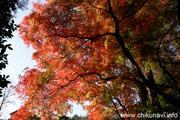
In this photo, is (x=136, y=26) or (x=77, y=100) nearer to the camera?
(x=136, y=26)

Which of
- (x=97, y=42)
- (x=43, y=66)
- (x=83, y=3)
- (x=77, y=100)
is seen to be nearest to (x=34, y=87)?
(x=43, y=66)

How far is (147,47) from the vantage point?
6.67 m

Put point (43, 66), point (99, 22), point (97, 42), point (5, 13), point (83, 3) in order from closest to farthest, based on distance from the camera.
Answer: point (5, 13), point (83, 3), point (99, 22), point (43, 66), point (97, 42)

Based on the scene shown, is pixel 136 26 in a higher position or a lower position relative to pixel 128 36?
higher

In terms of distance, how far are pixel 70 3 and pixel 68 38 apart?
2.39 meters

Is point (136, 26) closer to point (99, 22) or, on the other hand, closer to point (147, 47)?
point (147, 47)

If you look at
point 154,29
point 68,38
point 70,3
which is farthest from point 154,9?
point 68,38

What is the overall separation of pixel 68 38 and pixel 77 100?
16.9 feet

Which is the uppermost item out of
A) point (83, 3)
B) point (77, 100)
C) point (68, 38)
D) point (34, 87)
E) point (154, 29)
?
point (83, 3)

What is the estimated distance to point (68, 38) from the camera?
798 cm

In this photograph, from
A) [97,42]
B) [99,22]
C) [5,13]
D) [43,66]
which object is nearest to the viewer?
[5,13]

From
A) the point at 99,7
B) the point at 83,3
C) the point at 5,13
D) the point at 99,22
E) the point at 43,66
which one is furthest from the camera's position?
the point at 43,66

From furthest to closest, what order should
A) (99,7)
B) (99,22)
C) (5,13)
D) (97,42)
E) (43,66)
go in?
(97,42)
(43,66)
(99,22)
(99,7)
(5,13)

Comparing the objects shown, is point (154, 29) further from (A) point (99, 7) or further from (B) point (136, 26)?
(A) point (99, 7)
